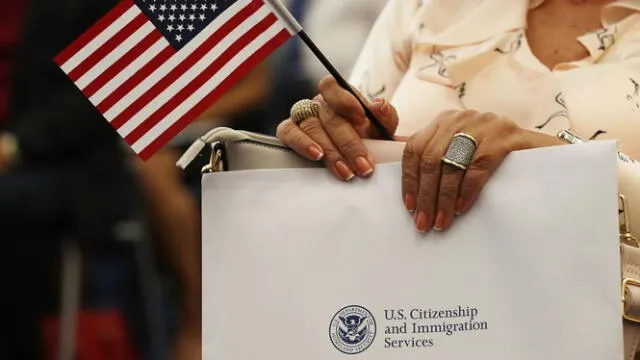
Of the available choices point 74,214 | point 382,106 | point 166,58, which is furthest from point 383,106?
point 74,214

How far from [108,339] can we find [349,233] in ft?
6.10

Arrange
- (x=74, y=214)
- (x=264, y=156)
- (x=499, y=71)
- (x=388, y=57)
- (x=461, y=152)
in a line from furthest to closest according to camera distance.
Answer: (x=74, y=214)
(x=388, y=57)
(x=499, y=71)
(x=264, y=156)
(x=461, y=152)

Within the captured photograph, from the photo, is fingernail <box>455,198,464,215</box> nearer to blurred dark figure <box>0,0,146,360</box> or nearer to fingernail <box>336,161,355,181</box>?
fingernail <box>336,161,355,181</box>

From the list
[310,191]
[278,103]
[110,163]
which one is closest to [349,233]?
[310,191]

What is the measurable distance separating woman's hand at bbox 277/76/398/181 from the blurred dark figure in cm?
177

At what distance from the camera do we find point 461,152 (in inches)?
47.4

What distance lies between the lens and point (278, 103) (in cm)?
291

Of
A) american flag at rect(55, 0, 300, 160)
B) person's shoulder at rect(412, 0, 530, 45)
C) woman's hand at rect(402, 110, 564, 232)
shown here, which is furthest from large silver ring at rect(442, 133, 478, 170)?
person's shoulder at rect(412, 0, 530, 45)

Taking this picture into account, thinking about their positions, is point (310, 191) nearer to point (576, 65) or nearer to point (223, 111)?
point (576, 65)

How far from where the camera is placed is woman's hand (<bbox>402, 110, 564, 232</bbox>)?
1.20 m

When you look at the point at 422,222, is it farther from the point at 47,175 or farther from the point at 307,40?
the point at 47,175

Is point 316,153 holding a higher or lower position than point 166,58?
lower

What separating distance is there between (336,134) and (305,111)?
46 millimetres

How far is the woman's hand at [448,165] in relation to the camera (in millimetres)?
1203
